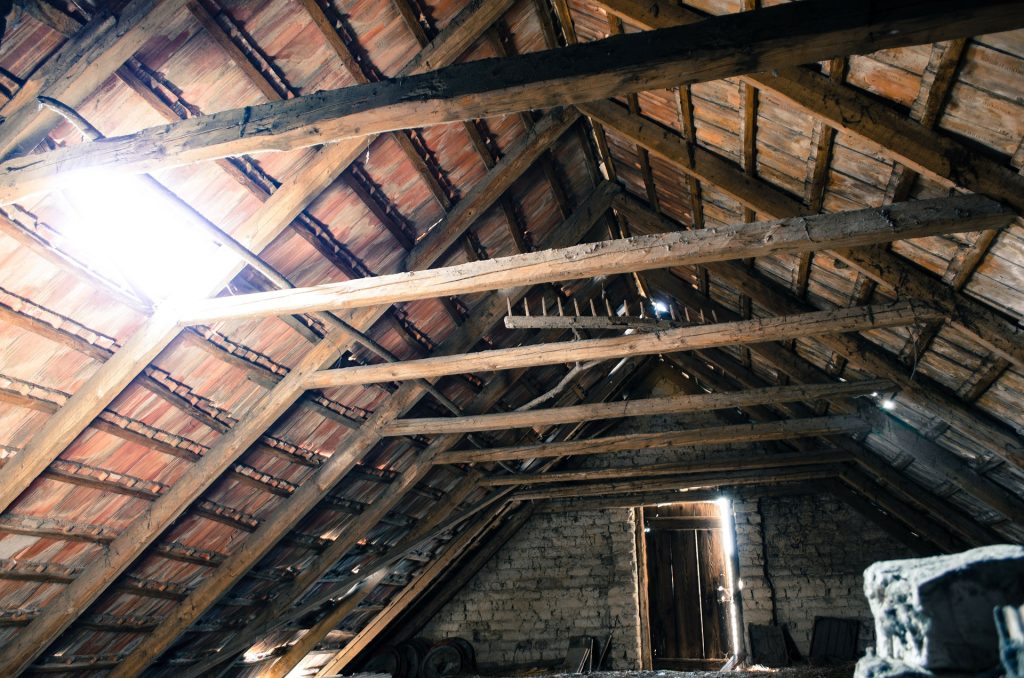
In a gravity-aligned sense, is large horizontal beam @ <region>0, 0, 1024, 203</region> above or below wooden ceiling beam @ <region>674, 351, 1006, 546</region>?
above

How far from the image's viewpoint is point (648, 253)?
2906mm

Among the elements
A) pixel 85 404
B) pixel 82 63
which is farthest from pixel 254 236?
pixel 85 404

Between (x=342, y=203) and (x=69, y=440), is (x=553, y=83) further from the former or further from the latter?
(x=69, y=440)

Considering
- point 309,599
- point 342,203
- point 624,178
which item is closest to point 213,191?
point 342,203

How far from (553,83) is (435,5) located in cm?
159

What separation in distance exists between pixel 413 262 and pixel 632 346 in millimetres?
1533

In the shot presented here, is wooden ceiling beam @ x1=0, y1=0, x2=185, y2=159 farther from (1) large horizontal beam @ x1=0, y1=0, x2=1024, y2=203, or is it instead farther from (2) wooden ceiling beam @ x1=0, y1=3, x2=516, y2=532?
(2) wooden ceiling beam @ x1=0, y1=3, x2=516, y2=532

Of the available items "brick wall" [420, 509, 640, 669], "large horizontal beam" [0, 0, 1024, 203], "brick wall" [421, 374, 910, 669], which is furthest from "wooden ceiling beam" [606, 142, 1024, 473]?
"brick wall" [420, 509, 640, 669]

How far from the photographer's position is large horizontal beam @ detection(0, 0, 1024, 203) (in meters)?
1.55

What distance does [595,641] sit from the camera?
8.02m

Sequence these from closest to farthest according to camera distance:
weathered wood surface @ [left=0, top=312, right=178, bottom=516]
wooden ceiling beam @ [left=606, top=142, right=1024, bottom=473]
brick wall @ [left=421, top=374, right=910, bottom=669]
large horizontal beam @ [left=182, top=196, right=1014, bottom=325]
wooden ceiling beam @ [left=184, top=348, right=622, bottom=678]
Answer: large horizontal beam @ [left=182, top=196, right=1014, bottom=325] → weathered wood surface @ [left=0, top=312, right=178, bottom=516] → wooden ceiling beam @ [left=606, top=142, right=1024, bottom=473] → wooden ceiling beam @ [left=184, top=348, right=622, bottom=678] → brick wall @ [left=421, top=374, right=910, bottom=669]

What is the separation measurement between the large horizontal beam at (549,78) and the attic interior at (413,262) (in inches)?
0.4

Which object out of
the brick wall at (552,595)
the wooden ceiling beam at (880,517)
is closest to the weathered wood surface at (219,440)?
the brick wall at (552,595)

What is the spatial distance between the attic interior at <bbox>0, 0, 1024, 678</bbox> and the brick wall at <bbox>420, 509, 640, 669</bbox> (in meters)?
2.08
